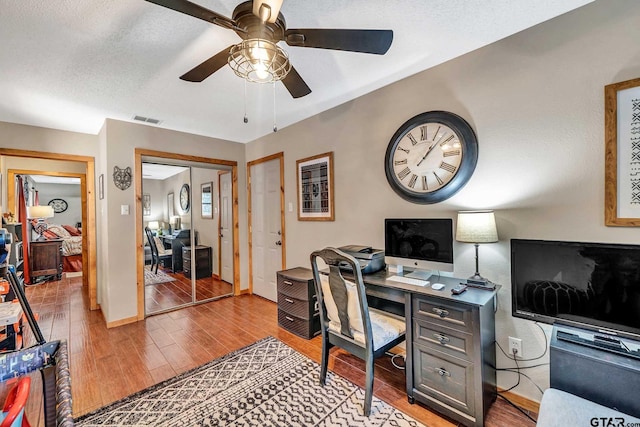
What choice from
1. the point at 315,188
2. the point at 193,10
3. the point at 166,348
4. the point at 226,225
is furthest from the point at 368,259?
the point at 226,225

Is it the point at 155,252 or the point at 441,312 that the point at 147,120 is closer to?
the point at 155,252

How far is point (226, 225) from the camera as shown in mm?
→ 4516

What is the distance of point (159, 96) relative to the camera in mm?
2748

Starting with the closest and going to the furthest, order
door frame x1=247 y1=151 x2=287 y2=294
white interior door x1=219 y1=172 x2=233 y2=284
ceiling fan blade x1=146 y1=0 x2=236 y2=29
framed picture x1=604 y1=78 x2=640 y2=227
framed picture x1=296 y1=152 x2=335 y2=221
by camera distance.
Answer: ceiling fan blade x1=146 y1=0 x2=236 y2=29, framed picture x1=604 y1=78 x2=640 y2=227, framed picture x1=296 y1=152 x2=335 y2=221, door frame x1=247 y1=151 x2=287 y2=294, white interior door x1=219 y1=172 x2=233 y2=284

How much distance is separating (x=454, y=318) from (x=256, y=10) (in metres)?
1.96

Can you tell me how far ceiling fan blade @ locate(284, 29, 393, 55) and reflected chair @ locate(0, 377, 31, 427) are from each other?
1.69 m

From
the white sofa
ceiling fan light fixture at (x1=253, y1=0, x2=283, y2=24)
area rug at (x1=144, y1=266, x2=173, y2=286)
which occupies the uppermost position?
ceiling fan light fixture at (x1=253, y1=0, x2=283, y2=24)

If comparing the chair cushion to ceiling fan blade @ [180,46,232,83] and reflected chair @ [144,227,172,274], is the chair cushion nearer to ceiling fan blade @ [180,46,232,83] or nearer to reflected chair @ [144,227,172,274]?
ceiling fan blade @ [180,46,232,83]

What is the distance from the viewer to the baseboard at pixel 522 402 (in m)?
1.81

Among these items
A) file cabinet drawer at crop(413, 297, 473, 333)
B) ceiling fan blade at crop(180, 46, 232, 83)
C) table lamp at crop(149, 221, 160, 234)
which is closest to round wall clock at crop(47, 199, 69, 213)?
table lamp at crop(149, 221, 160, 234)

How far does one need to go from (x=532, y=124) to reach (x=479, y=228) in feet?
2.54

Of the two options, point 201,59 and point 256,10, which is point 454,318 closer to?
point 256,10

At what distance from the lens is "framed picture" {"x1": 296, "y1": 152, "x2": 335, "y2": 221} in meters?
3.14

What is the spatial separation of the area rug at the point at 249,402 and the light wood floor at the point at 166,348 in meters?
0.13
